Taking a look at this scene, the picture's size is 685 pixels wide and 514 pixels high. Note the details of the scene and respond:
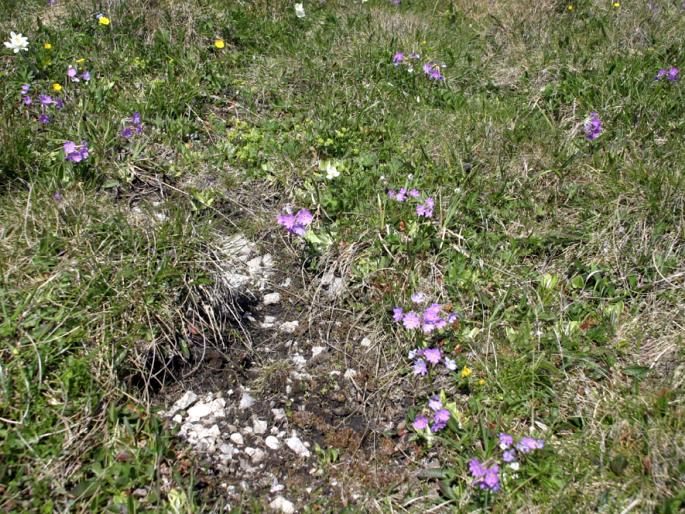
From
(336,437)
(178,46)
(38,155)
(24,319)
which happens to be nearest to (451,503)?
(336,437)

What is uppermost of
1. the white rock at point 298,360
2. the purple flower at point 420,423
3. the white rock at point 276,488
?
the purple flower at point 420,423

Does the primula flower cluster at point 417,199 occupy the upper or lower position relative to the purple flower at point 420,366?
upper

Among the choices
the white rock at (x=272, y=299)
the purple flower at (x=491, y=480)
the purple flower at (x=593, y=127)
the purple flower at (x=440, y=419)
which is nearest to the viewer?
the purple flower at (x=491, y=480)

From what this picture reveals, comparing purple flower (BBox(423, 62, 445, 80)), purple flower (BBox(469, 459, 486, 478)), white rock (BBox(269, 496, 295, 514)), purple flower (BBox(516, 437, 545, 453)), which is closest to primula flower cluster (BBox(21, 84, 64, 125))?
purple flower (BBox(423, 62, 445, 80))

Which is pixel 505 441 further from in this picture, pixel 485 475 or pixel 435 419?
pixel 435 419

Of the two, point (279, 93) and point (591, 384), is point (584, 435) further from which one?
point (279, 93)

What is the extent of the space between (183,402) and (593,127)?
2.99m

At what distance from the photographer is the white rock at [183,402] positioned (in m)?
2.76

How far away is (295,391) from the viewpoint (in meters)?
2.93

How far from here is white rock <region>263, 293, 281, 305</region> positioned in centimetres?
330

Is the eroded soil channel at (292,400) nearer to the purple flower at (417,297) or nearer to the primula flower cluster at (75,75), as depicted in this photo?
the purple flower at (417,297)

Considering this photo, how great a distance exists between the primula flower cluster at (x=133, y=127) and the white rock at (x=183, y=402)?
5.68 ft

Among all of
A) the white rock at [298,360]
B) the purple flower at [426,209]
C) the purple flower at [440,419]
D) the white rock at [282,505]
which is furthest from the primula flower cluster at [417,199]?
the white rock at [282,505]

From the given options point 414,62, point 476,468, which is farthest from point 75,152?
point 476,468
